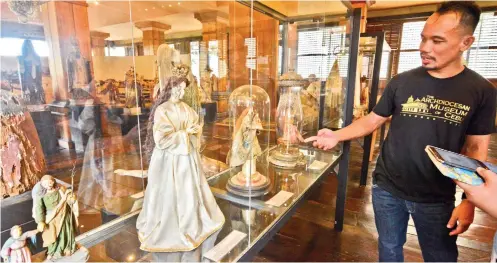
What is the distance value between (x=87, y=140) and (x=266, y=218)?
3.63 ft

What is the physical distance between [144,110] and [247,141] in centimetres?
60

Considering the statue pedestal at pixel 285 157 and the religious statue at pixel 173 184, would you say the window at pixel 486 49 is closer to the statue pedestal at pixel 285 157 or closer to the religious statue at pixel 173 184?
the statue pedestal at pixel 285 157

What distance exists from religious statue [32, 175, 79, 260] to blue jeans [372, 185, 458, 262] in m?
1.28

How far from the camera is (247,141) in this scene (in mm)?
1635

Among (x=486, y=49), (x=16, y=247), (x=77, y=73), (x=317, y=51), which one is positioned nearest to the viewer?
(x=16, y=247)

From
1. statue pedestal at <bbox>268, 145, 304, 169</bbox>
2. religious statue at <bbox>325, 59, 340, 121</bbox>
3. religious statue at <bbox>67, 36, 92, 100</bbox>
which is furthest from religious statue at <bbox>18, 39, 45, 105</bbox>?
religious statue at <bbox>325, 59, 340, 121</bbox>

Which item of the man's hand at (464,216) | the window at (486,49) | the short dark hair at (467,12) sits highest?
the window at (486,49)

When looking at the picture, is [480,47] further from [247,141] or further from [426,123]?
[247,141]

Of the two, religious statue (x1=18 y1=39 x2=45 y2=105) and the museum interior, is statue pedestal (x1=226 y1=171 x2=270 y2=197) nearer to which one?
the museum interior

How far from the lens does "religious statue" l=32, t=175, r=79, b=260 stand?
73 centimetres

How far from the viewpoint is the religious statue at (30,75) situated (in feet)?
3.80

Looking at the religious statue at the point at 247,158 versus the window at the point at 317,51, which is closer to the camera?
the religious statue at the point at 247,158

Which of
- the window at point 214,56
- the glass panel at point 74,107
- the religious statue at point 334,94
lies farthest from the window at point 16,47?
the religious statue at point 334,94

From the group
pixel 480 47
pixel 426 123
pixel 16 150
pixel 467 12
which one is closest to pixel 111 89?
pixel 16 150
